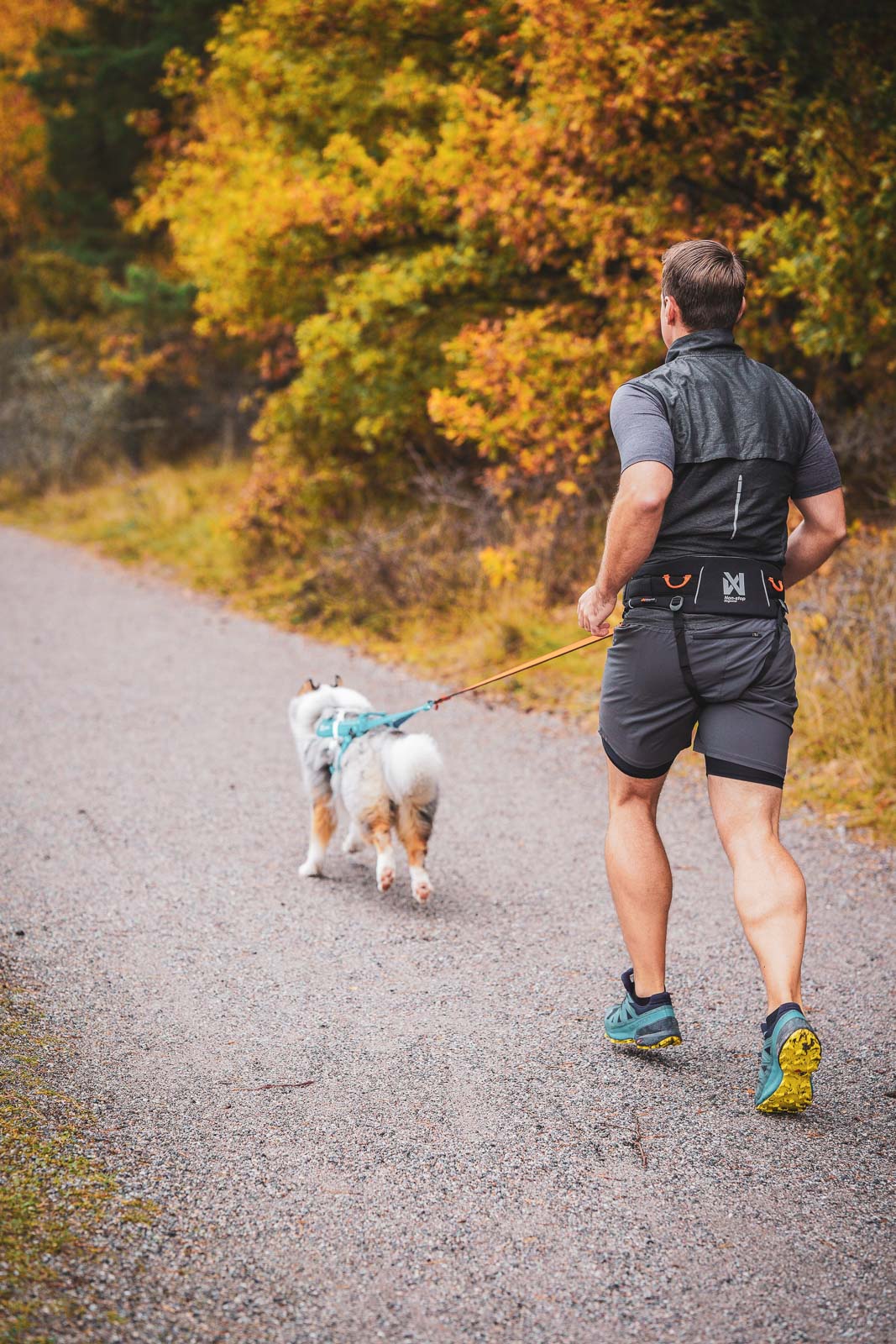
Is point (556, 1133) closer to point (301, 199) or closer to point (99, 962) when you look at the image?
point (99, 962)

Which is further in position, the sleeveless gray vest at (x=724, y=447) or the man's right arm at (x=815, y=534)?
the man's right arm at (x=815, y=534)

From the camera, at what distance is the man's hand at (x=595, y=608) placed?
322 cm

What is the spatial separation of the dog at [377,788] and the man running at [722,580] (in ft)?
4.86

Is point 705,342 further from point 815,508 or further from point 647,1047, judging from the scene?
point 647,1047

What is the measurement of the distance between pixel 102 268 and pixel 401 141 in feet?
45.6

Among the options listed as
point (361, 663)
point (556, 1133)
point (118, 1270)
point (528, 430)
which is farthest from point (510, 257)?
point (118, 1270)

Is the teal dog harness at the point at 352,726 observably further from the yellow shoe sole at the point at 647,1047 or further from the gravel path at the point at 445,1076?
the yellow shoe sole at the point at 647,1047

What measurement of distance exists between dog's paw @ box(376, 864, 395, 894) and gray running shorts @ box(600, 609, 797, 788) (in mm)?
1765

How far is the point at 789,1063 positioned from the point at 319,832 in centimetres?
258

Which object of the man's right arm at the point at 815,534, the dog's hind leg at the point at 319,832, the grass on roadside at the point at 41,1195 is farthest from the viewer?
the dog's hind leg at the point at 319,832

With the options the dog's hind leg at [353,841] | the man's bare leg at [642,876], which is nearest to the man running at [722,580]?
the man's bare leg at [642,876]

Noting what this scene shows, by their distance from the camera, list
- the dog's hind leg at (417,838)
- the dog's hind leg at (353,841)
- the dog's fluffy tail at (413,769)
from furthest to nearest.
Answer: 1. the dog's hind leg at (353,841)
2. the dog's hind leg at (417,838)
3. the dog's fluffy tail at (413,769)

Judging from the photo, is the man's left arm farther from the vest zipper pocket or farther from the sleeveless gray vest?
the vest zipper pocket

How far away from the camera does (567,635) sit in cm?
915
